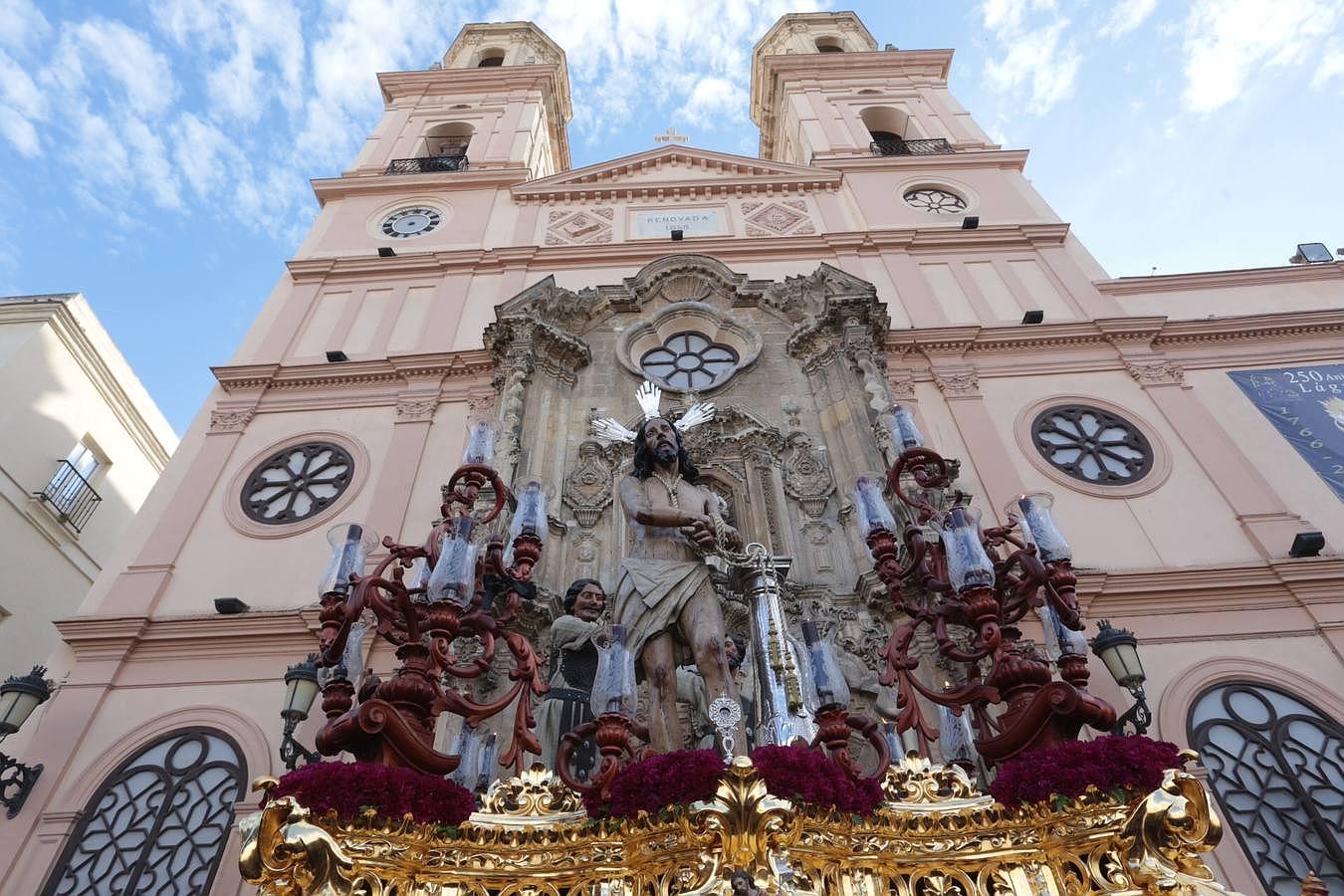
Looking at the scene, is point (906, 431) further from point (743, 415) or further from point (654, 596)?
point (743, 415)

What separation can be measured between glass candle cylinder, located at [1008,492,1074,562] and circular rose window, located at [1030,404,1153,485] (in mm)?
5146

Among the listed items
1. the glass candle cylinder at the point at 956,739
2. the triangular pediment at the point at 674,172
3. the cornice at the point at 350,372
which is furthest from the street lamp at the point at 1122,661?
the triangular pediment at the point at 674,172

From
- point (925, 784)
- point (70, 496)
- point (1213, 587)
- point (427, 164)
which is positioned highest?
point (427, 164)

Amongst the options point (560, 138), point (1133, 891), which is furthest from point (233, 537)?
point (560, 138)

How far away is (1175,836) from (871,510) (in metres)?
3.35

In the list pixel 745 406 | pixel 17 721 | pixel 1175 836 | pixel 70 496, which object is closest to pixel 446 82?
pixel 70 496

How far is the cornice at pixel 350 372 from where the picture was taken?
12.9 meters

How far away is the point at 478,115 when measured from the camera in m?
21.6

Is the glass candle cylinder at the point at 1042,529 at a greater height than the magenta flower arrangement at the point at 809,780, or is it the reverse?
the glass candle cylinder at the point at 1042,529

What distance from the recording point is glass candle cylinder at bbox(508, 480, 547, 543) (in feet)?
21.1

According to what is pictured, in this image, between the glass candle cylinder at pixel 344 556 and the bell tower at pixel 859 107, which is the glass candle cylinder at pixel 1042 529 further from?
the bell tower at pixel 859 107

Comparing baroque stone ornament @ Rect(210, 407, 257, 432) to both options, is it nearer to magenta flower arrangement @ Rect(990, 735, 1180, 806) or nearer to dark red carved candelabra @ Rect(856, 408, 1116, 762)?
dark red carved candelabra @ Rect(856, 408, 1116, 762)

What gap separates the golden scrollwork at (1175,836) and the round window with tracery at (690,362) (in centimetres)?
901

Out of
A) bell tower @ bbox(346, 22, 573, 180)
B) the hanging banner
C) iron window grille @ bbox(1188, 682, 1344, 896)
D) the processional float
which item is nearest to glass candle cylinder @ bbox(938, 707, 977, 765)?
the processional float
